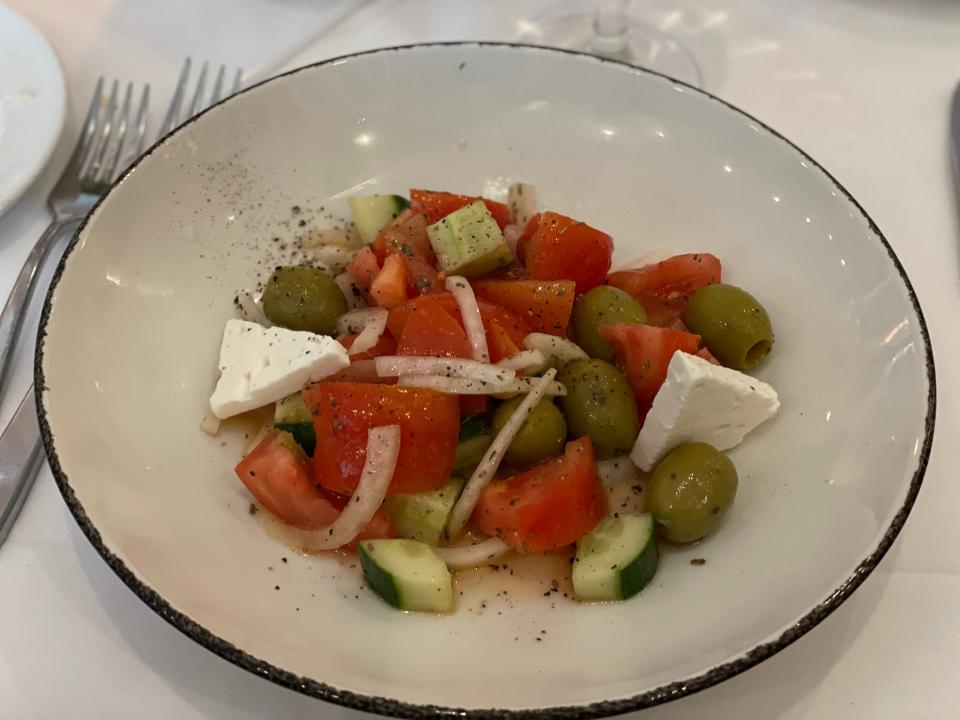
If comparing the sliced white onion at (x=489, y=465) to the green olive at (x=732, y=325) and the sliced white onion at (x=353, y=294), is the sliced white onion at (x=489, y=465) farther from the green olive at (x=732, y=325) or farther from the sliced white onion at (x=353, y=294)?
the sliced white onion at (x=353, y=294)

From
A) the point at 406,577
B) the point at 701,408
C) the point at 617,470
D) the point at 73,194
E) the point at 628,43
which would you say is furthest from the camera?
the point at 628,43

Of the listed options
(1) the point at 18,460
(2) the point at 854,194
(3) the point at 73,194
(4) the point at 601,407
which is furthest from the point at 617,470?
(3) the point at 73,194

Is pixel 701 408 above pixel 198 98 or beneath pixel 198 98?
beneath

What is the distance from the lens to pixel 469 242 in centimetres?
183

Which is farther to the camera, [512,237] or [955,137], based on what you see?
[955,137]

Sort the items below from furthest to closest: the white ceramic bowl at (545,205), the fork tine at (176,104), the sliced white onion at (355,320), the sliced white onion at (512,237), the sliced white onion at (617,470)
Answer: the fork tine at (176,104) < the sliced white onion at (512,237) < the sliced white onion at (355,320) < the sliced white onion at (617,470) < the white ceramic bowl at (545,205)

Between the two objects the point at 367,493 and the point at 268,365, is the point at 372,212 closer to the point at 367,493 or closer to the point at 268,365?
the point at 268,365

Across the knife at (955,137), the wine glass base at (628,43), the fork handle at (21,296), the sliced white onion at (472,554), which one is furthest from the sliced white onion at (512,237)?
the knife at (955,137)

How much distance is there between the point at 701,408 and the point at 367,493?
2.24ft

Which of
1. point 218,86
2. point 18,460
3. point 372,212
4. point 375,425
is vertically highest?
A: point 218,86

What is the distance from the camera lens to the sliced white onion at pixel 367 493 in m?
1.52

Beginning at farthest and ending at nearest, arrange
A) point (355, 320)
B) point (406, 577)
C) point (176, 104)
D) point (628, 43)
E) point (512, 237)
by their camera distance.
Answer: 1. point (628, 43)
2. point (176, 104)
3. point (512, 237)
4. point (355, 320)
5. point (406, 577)

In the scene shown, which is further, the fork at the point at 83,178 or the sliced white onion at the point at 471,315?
the fork at the point at 83,178

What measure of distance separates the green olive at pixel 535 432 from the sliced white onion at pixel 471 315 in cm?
13
